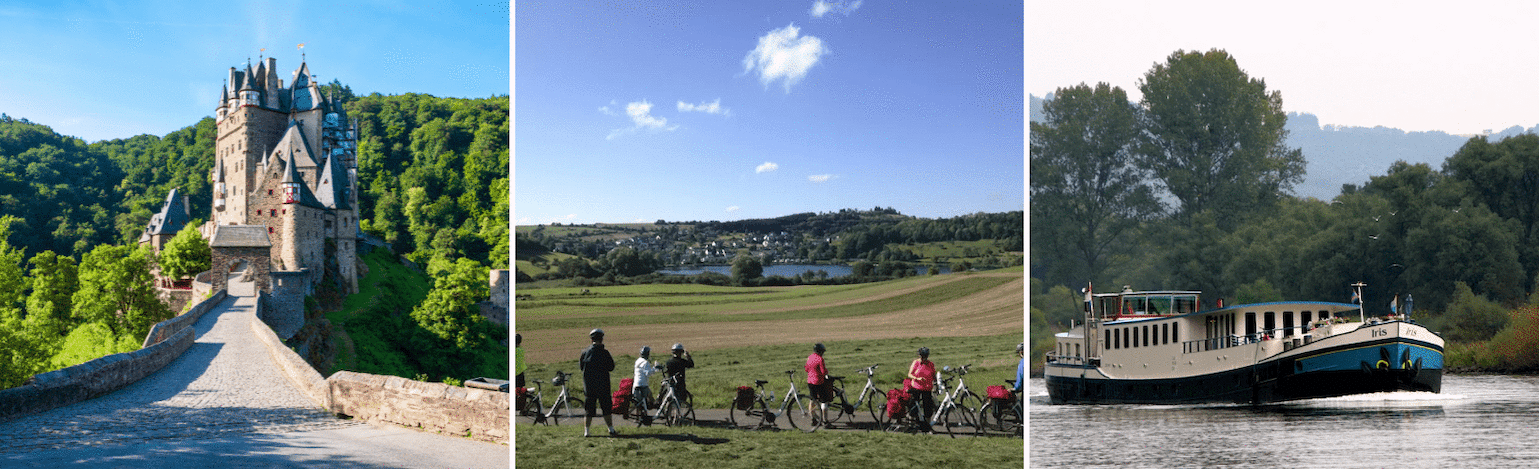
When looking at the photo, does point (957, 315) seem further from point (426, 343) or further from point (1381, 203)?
point (426, 343)

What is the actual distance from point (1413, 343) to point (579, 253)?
886cm

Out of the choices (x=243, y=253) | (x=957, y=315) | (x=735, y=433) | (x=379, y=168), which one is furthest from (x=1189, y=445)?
(x=379, y=168)

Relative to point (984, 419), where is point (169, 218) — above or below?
above

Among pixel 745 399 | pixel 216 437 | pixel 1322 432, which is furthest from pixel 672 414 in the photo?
pixel 1322 432

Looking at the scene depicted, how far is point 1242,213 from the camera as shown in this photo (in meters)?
13.3

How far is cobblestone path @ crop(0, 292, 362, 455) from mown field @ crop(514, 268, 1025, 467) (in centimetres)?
177

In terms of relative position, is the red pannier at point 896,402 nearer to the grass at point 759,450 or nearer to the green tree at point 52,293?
the grass at point 759,450

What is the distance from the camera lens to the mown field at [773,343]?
6.05 m

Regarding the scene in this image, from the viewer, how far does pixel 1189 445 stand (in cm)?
868

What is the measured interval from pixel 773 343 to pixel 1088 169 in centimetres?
958

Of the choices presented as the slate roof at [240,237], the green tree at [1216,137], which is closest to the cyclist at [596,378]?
the green tree at [1216,137]

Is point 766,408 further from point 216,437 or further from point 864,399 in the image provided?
point 216,437

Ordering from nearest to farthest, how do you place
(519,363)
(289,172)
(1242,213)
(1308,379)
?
(519,363) → (1308,379) → (1242,213) → (289,172)

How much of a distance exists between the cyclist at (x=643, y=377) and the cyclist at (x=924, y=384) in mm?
1833
